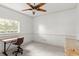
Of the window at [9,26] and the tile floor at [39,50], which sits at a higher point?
the window at [9,26]

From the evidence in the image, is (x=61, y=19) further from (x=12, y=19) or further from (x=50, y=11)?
(x=12, y=19)

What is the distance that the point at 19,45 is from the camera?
52.6 inches

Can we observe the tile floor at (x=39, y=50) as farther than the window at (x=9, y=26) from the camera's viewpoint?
Yes

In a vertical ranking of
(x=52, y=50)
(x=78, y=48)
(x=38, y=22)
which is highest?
(x=38, y=22)

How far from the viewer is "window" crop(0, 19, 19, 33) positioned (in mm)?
1137

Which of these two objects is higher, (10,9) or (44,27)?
(10,9)

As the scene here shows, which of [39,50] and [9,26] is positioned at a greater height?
[9,26]

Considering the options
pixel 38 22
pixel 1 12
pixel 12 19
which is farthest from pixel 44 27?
pixel 1 12

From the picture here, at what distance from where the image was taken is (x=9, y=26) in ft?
3.94

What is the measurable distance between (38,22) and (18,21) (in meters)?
0.37

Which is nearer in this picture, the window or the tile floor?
the window

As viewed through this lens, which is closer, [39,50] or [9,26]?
[9,26]

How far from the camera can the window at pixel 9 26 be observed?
1.14 m

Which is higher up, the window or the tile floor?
the window
